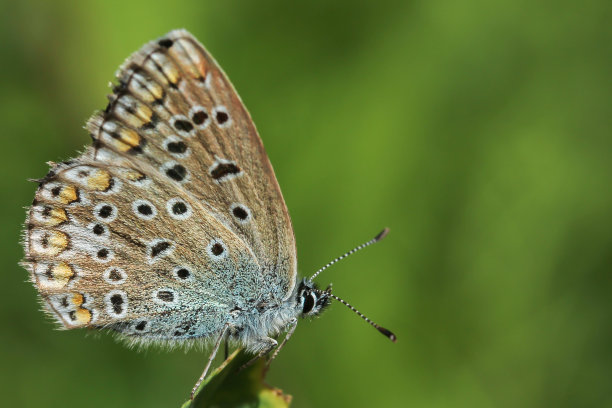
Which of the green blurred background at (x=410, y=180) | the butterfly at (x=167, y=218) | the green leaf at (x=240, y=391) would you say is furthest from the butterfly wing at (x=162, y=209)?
the green leaf at (x=240, y=391)

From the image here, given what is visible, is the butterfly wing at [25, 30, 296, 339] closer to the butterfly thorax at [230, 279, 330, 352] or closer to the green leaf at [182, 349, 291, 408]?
the butterfly thorax at [230, 279, 330, 352]

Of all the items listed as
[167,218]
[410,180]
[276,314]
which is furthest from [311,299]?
[410,180]

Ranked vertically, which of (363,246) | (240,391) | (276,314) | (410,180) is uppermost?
(410,180)

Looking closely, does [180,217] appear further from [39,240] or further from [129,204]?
[39,240]

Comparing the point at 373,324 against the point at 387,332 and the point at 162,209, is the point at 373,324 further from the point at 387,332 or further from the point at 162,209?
the point at 162,209

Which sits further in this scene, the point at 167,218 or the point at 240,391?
the point at 167,218

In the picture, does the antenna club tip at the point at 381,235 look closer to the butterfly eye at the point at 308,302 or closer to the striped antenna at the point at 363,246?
the striped antenna at the point at 363,246

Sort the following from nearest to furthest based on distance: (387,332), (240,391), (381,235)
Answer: (240,391), (387,332), (381,235)
